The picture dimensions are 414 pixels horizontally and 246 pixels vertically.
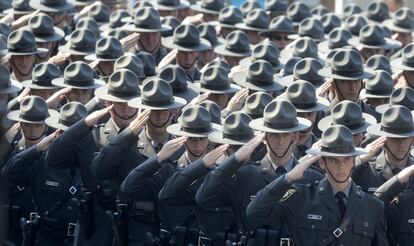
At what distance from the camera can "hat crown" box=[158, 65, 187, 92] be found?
1719 centimetres

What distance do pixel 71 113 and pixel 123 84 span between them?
59 cm

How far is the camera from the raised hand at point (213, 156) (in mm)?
14750

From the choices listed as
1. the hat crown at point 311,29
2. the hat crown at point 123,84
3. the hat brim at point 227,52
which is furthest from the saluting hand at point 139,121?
the hat crown at point 311,29

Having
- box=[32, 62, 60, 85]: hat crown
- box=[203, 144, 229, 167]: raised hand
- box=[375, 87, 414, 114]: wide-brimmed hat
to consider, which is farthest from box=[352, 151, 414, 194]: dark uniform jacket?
box=[32, 62, 60, 85]: hat crown

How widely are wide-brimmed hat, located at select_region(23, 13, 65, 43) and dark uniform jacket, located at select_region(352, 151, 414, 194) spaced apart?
6.23m

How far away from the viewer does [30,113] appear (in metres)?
16.5

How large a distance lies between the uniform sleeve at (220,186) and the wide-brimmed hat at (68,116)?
2195 millimetres

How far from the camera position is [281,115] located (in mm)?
14586

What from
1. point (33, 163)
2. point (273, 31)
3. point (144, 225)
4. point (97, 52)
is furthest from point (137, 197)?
point (273, 31)

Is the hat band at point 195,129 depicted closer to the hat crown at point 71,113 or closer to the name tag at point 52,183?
the hat crown at point 71,113

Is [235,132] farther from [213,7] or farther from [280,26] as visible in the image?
[213,7]

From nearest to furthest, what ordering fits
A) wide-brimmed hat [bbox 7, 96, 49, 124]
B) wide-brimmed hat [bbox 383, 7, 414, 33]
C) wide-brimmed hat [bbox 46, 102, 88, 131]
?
wide-brimmed hat [bbox 46, 102, 88, 131]
wide-brimmed hat [bbox 7, 96, 49, 124]
wide-brimmed hat [bbox 383, 7, 414, 33]

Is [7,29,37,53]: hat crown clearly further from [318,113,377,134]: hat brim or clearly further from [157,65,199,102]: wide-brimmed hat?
[318,113,377,134]: hat brim

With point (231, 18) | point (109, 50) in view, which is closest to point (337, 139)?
point (109, 50)
